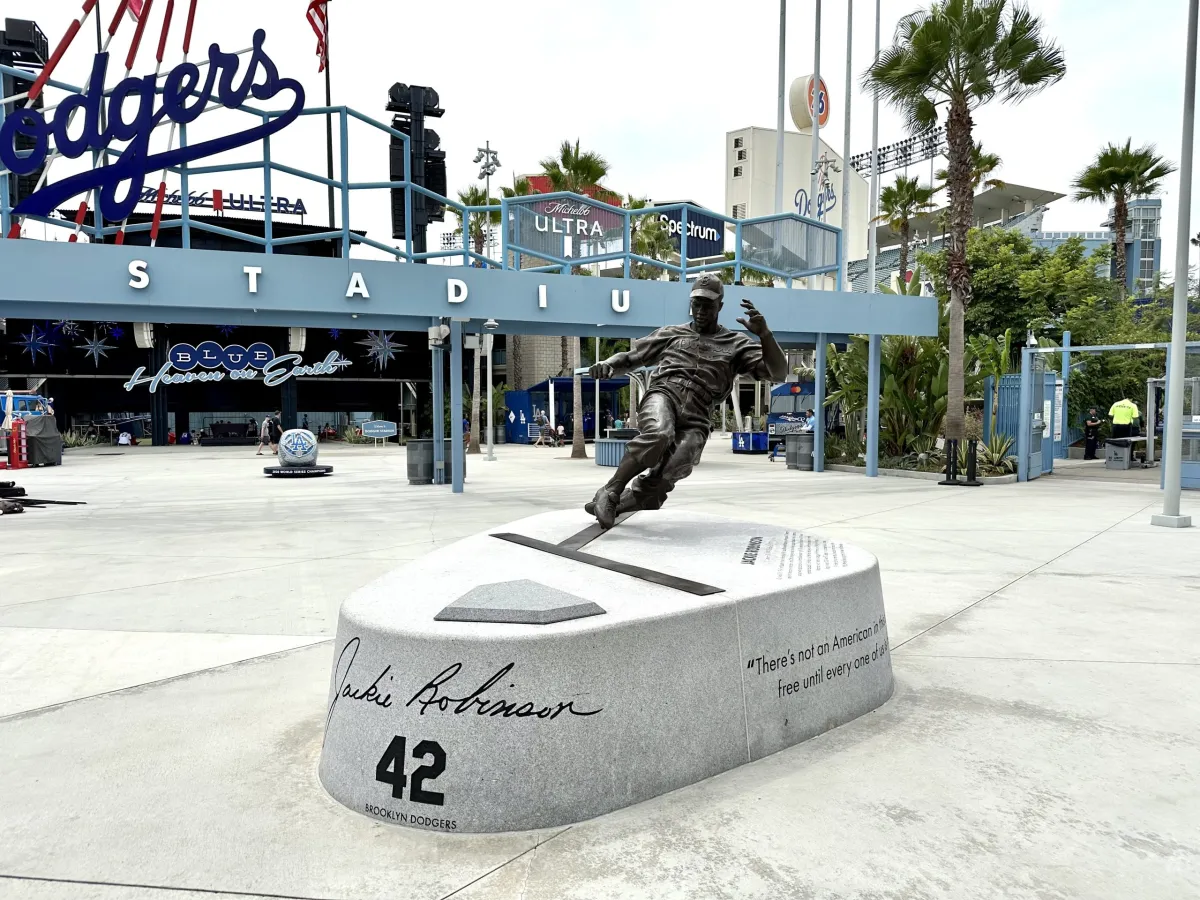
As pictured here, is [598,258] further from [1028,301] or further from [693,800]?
[1028,301]

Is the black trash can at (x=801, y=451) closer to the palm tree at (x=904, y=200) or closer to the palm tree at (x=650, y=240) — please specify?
the palm tree at (x=650, y=240)

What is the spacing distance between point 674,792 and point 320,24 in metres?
16.5

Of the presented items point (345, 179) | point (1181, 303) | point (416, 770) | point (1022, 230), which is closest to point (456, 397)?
point (345, 179)

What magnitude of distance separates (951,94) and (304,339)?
30.0 m

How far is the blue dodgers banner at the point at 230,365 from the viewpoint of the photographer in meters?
36.6

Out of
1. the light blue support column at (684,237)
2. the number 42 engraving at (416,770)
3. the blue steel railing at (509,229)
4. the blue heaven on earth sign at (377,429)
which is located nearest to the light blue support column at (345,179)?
the blue steel railing at (509,229)

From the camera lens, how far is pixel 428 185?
27.0m

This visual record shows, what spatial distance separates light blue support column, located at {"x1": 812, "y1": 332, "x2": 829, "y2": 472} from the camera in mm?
20453

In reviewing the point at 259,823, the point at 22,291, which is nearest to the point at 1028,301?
the point at 22,291

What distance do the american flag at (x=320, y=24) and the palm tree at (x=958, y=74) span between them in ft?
38.1

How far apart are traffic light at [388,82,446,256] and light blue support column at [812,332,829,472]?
33.4 ft

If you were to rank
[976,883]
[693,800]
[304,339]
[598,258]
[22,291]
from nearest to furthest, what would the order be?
[976,883], [693,800], [22,291], [598,258], [304,339]

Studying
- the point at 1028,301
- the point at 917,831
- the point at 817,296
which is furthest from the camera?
the point at 1028,301

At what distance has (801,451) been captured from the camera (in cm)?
2161
